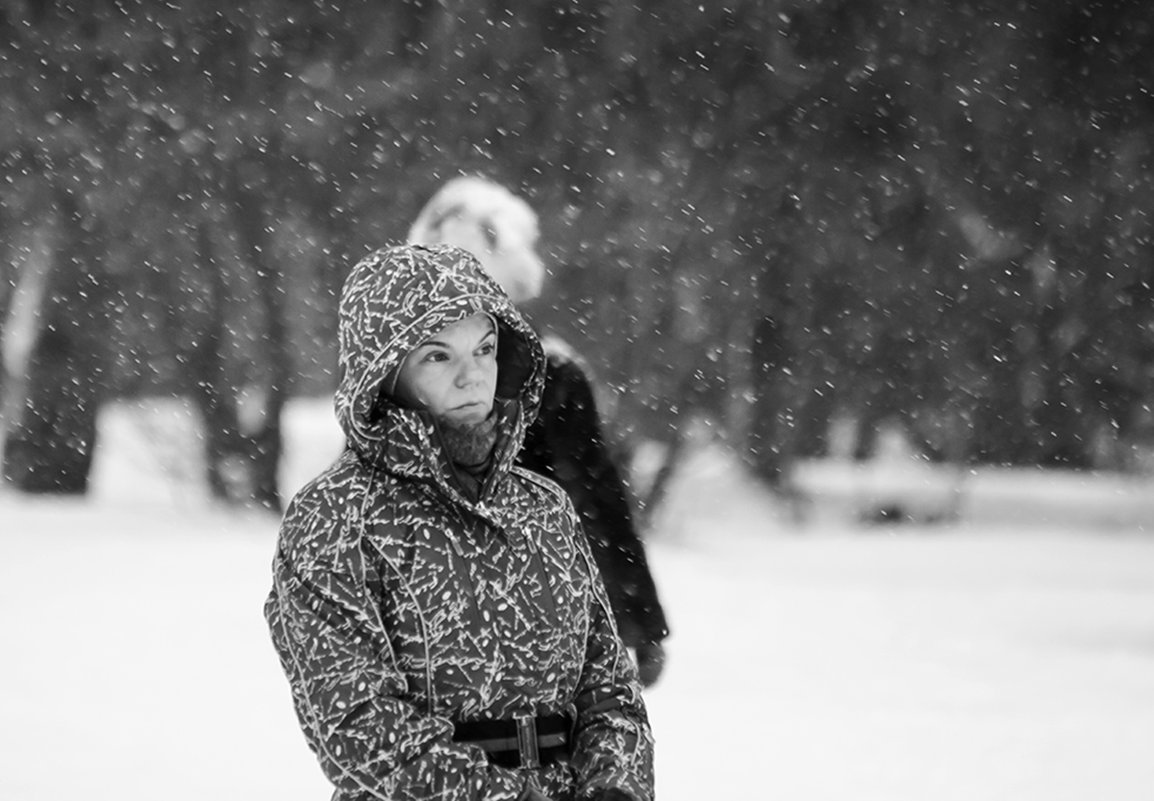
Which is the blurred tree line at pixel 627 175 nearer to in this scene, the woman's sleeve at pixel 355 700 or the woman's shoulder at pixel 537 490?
the woman's shoulder at pixel 537 490

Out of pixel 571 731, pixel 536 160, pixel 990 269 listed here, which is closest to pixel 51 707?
pixel 571 731

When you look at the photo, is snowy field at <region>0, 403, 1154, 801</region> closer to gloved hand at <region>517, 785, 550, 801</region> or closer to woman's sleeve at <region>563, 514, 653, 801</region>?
woman's sleeve at <region>563, 514, 653, 801</region>

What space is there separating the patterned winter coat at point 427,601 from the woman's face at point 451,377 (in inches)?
1.5

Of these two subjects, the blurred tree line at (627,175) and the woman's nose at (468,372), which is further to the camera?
the blurred tree line at (627,175)

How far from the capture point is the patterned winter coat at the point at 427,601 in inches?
77.7

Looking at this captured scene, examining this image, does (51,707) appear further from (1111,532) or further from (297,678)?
(1111,532)

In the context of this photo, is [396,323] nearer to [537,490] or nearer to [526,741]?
[537,490]

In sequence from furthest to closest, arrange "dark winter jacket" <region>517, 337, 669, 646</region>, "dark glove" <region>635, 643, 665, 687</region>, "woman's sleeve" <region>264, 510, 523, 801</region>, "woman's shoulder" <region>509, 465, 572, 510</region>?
"dark glove" <region>635, 643, 665, 687</region> < "dark winter jacket" <region>517, 337, 669, 646</region> < "woman's shoulder" <region>509, 465, 572, 510</region> < "woman's sleeve" <region>264, 510, 523, 801</region>

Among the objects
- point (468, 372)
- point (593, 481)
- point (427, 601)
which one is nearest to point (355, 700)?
point (427, 601)

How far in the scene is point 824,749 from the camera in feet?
21.4

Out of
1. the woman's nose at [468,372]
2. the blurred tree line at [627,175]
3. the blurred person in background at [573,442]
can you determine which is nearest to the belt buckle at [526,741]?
the woman's nose at [468,372]

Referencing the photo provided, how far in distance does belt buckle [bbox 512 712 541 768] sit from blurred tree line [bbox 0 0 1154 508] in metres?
11.2

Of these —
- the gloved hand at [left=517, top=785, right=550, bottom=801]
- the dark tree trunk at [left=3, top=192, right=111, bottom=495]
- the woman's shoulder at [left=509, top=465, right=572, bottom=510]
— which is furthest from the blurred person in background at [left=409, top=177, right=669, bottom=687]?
the dark tree trunk at [left=3, top=192, right=111, bottom=495]

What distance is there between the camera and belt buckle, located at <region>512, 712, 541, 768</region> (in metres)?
2.10
